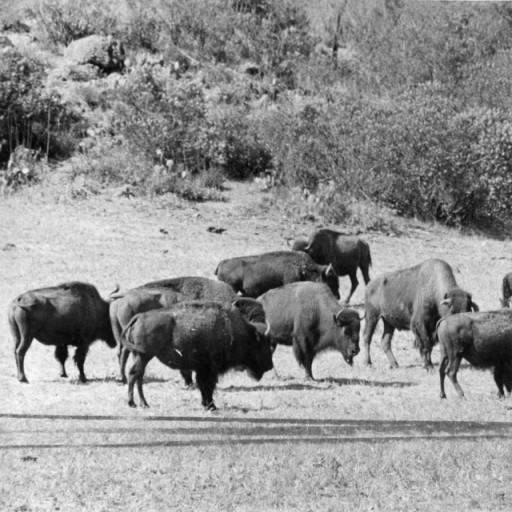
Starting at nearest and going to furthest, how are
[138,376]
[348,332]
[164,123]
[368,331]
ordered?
[138,376] → [348,332] → [368,331] → [164,123]

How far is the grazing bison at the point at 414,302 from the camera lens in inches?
678

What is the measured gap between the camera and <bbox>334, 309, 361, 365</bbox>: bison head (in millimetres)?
15844

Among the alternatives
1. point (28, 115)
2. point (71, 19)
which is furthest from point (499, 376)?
point (71, 19)

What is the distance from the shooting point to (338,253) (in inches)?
923

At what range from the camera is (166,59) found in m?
47.7

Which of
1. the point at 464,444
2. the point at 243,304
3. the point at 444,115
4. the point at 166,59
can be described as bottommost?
the point at 166,59

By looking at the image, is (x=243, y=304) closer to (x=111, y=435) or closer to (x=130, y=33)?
(x=111, y=435)

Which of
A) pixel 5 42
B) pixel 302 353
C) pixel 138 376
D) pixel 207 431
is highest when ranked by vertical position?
pixel 207 431

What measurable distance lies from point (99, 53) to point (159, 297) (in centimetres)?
2981

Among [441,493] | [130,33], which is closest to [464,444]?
[441,493]

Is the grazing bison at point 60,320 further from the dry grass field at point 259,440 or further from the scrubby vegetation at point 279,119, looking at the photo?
the scrubby vegetation at point 279,119

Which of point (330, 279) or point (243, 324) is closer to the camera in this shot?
point (243, 324)

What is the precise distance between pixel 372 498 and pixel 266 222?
22.0m

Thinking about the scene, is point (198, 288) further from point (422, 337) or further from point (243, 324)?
point (422, 337)
